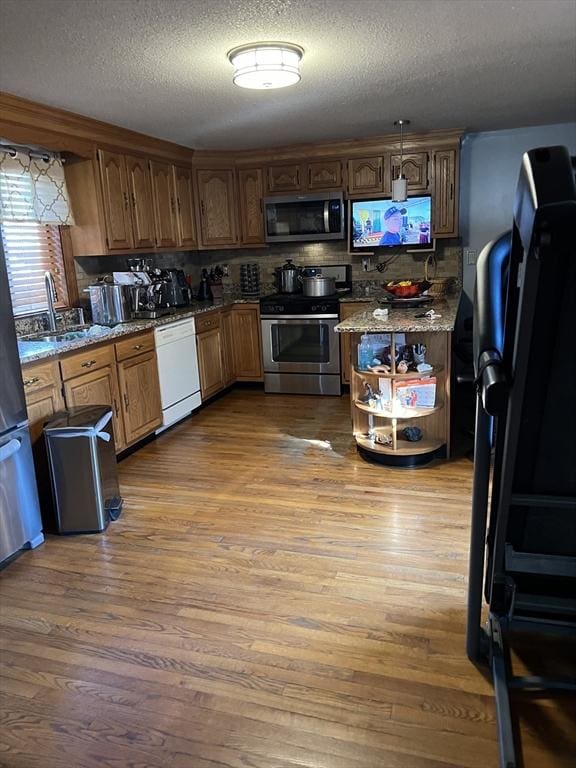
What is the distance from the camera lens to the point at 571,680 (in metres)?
1.76

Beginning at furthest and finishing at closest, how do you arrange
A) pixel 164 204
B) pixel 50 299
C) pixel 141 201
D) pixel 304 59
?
pixel 164 204, pixel 141 201, pixel 50 299, pixel 304 59

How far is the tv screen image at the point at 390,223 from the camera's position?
5.05 metres

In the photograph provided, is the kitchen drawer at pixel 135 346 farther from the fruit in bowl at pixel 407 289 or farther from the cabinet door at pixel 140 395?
the fruit in bowl at pixel 407 289

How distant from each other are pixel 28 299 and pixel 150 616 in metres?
2.53

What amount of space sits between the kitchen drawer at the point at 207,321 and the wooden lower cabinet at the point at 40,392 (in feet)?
5.99

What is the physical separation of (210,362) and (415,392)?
2.24 m

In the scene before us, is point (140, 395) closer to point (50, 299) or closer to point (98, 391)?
point (98, 391)

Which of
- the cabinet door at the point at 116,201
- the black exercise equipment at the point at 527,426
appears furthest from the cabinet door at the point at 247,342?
the black exercise equipment at the point at 527,426

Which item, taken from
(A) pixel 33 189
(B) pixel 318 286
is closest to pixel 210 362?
(B) pixel 318 286

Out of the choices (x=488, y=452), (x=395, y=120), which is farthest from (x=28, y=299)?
(x=488, y=452)

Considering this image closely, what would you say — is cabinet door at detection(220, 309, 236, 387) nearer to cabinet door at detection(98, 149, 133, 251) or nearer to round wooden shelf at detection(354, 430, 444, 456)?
cabinet door at detection(98, 149, 133, 251)

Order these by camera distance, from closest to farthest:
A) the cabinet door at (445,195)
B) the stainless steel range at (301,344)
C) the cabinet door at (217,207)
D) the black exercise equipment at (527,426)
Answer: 1. the black exercise equipment at (527,426)
2. the cabinet door at (445,195)
3. the stainless steel range at (301,344)
4. the cabinet door at (217,207)

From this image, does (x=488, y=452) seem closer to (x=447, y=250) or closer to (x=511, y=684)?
(x=511, y=684)

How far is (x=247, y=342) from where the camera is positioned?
5.57 metres
